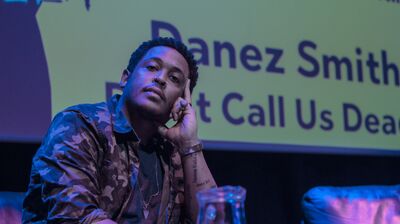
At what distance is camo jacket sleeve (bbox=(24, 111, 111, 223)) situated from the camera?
1.50 meters

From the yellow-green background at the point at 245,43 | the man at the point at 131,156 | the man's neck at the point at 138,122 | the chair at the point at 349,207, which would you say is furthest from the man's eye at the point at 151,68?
the chair at the point at 349,207

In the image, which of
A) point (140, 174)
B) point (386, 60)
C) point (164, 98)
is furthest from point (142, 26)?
point (386, 60)

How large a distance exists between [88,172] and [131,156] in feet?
0.73

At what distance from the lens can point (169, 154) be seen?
200cm

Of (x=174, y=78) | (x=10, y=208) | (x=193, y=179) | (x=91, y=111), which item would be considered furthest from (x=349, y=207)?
(x=10, y=208)

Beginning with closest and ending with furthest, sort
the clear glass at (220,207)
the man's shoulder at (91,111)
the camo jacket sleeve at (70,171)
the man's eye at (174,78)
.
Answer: the clear glass at (220,207) < the camo jacket sleeve at (70,171) < the man's shoulder at (91,111) < the man's eye at (174,78)

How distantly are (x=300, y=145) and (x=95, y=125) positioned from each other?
1395 millimetres

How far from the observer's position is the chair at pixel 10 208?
1894mm

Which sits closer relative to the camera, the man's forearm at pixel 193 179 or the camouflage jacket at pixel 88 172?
the camouflage jacket at pixel 88 172

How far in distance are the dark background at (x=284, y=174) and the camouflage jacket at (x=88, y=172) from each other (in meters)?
1.08

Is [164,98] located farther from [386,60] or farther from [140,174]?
[386,60]

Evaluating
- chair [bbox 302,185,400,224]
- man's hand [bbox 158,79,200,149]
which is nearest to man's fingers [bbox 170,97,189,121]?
man's hand [bbox 158,79,200,149]

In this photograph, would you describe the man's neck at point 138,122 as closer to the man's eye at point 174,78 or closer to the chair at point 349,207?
the man's eye at point 174,78

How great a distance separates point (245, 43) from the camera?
9.26 ft
